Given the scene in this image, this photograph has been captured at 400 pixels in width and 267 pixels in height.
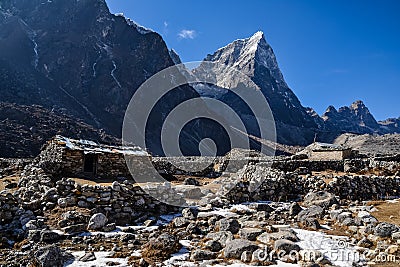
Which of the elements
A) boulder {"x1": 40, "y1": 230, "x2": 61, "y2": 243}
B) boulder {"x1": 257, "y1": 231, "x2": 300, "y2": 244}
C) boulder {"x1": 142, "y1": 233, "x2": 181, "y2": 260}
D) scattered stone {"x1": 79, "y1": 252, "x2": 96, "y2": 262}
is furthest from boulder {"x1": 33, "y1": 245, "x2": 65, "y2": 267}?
boulder {"x1": 257, "y1": 231, "x2": 300, "y2": 244}

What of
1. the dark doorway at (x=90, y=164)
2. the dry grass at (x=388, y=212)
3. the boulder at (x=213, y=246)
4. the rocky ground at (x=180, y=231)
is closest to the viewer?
the rocky ground at (x=180, y=231)

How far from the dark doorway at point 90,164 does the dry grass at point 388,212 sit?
48.3 feet

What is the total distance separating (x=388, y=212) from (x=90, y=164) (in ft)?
52.1

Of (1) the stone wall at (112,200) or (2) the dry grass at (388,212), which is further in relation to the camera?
(1) the stone wall at (112,200)

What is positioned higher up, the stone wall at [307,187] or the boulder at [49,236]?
the stone wall at [307,187]

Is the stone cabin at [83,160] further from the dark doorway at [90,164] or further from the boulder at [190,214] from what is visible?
the boulder at [190,214]

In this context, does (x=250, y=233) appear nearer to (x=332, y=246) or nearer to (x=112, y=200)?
(x=332, y=246)

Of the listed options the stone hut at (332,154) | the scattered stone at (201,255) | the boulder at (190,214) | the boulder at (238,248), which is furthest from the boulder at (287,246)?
the stone hut at (332,154)

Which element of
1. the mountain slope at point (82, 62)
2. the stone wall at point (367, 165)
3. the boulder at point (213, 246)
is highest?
the mountain slope at point (82, 62)

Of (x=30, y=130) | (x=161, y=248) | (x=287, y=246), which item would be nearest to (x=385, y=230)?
(x=287, y=246)

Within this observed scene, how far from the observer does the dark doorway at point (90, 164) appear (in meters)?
18.3

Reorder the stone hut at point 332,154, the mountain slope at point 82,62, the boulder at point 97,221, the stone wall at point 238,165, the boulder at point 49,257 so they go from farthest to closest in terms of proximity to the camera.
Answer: the mountain slope at point 82,62 → the stone hut at point 332,154 → the stone wall at point 238,165 → the boulder at point 97,221 → the boulder at point 49,257

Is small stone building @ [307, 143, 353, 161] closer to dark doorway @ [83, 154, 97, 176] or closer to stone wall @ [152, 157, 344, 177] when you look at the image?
stone wall @ [152, 157, 344, 177]

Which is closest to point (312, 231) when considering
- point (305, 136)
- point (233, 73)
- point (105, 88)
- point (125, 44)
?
point (105, 88)
